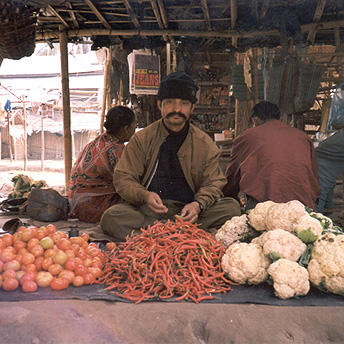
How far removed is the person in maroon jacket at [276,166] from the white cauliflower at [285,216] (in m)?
1.19

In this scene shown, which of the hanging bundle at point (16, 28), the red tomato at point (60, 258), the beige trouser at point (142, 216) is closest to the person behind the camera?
the red tomato at point (60, 258)

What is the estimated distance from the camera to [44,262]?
246 cm

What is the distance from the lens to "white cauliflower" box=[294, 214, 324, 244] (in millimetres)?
2402

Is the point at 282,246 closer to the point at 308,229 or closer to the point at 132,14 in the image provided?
the point at 308,229

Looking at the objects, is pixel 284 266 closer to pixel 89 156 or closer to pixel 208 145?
pixel 208 145

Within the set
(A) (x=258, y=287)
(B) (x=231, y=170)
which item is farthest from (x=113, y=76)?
(A) (x=258, y=287)

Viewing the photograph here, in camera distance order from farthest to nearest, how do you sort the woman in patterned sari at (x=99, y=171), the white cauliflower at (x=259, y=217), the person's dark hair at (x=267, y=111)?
the woman in patterned sari at (x=99, y=171) → the person's dark hair at (x=267, y=111) → the white cauliflower at (x=259, y=217)

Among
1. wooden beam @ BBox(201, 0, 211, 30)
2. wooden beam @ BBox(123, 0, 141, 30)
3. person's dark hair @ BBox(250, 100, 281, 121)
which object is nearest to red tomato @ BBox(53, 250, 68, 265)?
person's dark hair @ BBox(250, 100, 281, 121)

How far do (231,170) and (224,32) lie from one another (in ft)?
8.19

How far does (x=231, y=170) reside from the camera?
4.30 meters

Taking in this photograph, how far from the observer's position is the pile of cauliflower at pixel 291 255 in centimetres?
222

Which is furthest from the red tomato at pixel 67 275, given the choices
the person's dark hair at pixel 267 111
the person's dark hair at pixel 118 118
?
the person's dark hair at pixel 267 111

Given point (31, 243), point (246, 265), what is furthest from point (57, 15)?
point (246, 265)

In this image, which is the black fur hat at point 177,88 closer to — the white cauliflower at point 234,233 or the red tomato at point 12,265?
the white cauliflower at point 234,233
